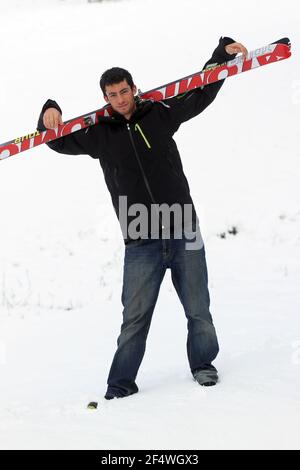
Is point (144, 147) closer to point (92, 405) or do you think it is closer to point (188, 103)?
point (188, 103)

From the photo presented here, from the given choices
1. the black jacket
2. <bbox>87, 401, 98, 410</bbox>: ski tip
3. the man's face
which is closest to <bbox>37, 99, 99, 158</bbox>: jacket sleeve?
the black jacket

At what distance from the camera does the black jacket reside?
4.31 metres

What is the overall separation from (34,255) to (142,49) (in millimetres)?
13232

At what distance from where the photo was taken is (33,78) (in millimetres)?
20203

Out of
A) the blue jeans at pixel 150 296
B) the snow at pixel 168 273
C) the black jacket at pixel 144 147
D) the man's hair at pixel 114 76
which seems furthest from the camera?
the blue jeans at pixel 150 296

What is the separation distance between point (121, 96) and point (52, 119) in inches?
20.6

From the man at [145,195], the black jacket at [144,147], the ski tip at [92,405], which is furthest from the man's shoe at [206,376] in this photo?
the black jacket at [144,147]

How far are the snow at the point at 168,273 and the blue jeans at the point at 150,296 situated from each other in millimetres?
217

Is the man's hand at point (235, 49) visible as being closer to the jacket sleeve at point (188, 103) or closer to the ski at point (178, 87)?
the ski at point (178, 87)

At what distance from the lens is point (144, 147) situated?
4.30 m

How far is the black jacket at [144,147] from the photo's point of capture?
4312mm

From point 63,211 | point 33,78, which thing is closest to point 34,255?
point 63,211

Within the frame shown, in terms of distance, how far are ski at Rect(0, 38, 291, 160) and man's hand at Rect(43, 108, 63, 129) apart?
0.03 metres
